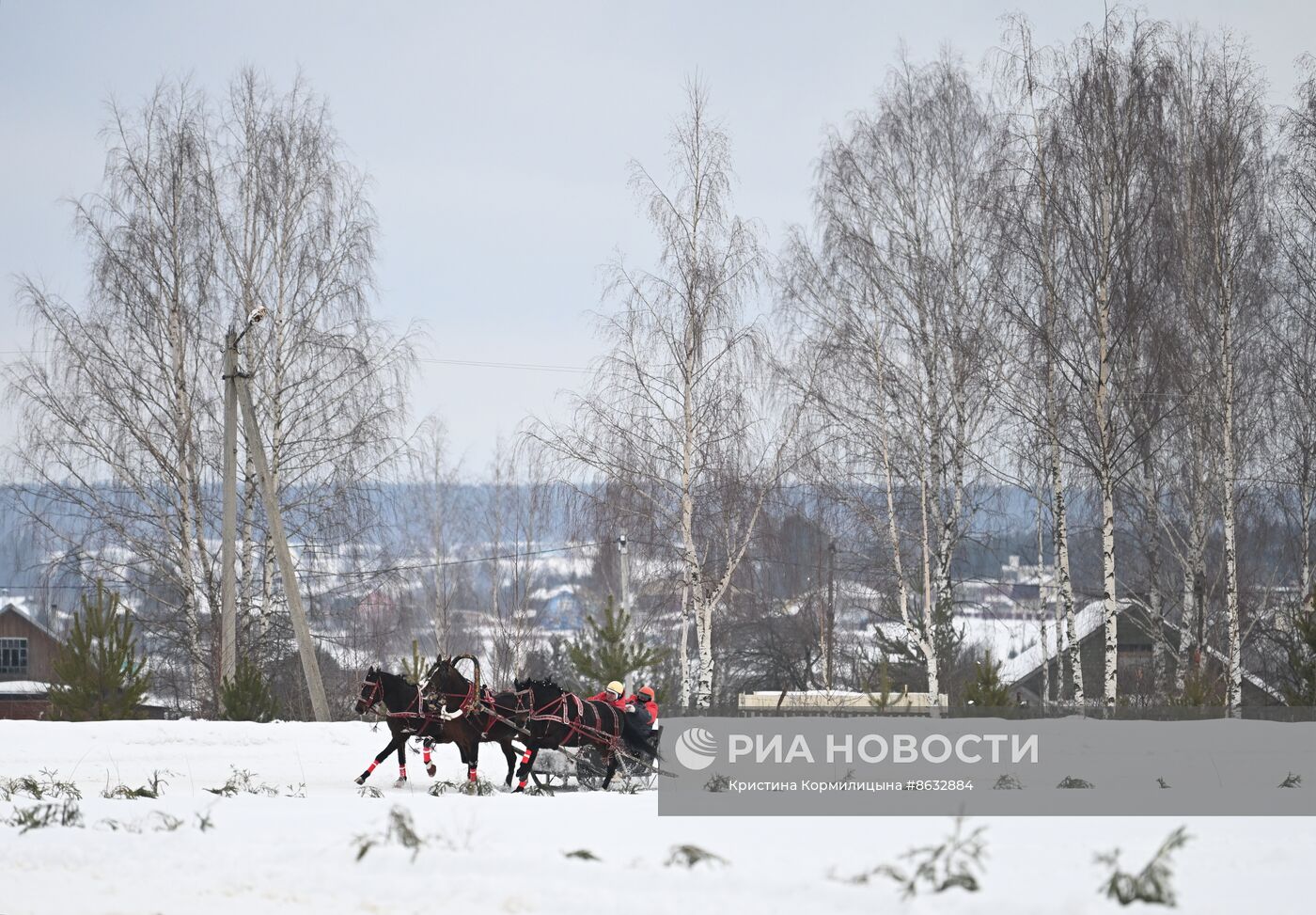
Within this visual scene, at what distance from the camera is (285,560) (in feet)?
68.0

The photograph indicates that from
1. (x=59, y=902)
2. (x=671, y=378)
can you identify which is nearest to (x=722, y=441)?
(x=671, y=378)

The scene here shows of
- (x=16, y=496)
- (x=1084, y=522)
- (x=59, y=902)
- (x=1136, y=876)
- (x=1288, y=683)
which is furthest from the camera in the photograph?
(x=1084, y=522)

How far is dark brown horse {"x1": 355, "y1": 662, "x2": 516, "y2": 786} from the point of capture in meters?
13.6

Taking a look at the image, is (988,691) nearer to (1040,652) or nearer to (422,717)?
(422,717)

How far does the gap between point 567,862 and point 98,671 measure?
633 inches

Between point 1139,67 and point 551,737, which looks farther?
point 1139,67

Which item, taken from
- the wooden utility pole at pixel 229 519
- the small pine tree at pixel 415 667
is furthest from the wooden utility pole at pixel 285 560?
the small pine tree at pixel 415 667

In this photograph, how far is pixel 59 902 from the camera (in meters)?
6.80

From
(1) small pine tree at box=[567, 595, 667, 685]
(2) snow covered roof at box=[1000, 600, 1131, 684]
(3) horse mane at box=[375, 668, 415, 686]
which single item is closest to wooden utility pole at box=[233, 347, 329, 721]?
(1) small pine tree at box=[567, 595, 667, 685]

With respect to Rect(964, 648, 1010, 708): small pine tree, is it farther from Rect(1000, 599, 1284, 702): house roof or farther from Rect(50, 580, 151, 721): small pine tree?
Rect(1000, 599, 1284, 702): house roof

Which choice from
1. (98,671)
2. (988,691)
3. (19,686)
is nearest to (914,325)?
(988,691)

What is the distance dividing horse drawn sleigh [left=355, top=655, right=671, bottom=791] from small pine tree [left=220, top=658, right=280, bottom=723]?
7.82 m

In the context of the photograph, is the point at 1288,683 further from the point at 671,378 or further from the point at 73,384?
the point at 73,384

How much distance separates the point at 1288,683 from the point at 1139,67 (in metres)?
10.0
